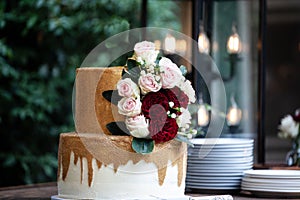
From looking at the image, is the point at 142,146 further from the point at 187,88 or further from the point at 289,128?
the point at 289,128

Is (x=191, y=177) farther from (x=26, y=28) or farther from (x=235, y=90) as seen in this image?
(x=26, y=28)

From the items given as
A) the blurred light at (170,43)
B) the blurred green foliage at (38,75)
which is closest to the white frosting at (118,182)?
the blurred light at (170,43)

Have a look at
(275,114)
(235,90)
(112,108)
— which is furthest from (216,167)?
(275,114)

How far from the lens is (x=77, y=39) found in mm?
4352

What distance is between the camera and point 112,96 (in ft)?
5.57

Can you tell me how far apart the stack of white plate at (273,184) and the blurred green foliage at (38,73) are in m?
2.12

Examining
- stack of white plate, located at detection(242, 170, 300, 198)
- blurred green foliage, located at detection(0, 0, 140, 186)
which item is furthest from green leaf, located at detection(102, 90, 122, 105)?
blurred green foliage, located at detection(0, 0, 140, 186)

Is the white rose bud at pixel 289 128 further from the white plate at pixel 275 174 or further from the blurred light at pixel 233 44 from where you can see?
the white plate at pixel 275 174

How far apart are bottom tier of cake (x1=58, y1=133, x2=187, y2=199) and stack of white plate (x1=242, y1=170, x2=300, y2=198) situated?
1.08 ft

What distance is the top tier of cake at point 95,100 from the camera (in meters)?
1.71

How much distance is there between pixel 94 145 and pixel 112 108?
10cm

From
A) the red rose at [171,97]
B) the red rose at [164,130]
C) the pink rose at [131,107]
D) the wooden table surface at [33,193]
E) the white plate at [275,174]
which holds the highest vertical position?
the red rose at [171,97]

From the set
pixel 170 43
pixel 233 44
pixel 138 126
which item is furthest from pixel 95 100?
pixel 233 44

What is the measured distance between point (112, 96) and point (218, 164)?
469 mm
